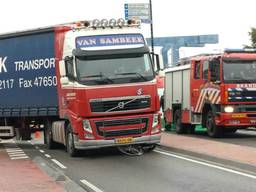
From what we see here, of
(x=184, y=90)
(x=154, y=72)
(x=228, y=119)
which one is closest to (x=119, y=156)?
(x=154, y=72)

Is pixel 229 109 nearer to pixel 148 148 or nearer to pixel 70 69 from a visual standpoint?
pixel 148 148

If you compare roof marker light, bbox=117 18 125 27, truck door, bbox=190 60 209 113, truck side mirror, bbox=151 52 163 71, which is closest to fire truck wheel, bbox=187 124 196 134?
truck door, bbox=190 60 209 113

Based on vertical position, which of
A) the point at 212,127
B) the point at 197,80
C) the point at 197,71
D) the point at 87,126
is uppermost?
the point at 197,71

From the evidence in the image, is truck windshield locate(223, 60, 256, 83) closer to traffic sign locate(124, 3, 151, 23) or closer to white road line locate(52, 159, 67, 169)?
white road line locate(52, 159, 67, 169)

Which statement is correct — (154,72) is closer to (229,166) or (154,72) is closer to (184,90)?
(229,166)

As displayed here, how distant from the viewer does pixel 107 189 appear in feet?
36.3

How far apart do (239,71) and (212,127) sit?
2.37 meters

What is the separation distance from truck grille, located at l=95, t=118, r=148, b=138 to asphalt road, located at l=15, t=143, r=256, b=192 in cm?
69

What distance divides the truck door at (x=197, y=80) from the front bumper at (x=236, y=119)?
1.88 m

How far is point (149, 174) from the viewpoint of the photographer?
12922 millimetres

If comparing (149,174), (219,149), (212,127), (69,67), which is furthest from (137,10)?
(149,174)

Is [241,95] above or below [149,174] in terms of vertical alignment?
above

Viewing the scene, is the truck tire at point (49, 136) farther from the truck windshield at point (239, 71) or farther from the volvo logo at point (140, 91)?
the truck windshield at point (239, 71)

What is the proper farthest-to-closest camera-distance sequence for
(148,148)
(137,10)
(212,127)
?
(137,10) → (212,127) → (148,148)
